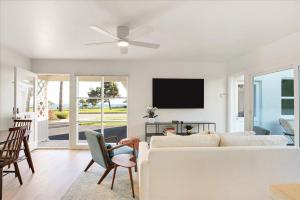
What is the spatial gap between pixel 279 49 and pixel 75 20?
371 centimetres

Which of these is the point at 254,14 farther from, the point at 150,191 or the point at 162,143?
the point at 150,191

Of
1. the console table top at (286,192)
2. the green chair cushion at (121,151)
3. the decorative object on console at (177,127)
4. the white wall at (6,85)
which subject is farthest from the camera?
the decorative object on console at (177,127)

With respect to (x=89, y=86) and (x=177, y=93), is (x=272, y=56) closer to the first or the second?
(x=177, y=93)

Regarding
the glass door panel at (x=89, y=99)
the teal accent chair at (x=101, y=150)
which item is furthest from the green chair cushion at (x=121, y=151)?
the glass door panel at (x=89, y=99)

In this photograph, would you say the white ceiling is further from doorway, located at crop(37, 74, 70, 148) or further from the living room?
doorway, located at crop(37, 74, 70, 148)

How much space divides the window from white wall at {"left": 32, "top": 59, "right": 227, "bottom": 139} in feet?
6.94

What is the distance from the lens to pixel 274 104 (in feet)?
14.6

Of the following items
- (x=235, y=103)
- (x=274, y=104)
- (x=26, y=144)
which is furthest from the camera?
(x=235, y=103)

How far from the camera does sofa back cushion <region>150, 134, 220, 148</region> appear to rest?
2633mm

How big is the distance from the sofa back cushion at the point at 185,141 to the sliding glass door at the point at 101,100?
3694 millimetres

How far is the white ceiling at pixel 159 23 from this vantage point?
8.68ft

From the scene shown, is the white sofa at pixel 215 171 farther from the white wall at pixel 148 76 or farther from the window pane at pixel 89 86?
the window pane at pixel 89 86

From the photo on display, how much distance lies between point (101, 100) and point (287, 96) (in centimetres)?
457

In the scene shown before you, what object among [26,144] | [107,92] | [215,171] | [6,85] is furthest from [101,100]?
[215,171]
